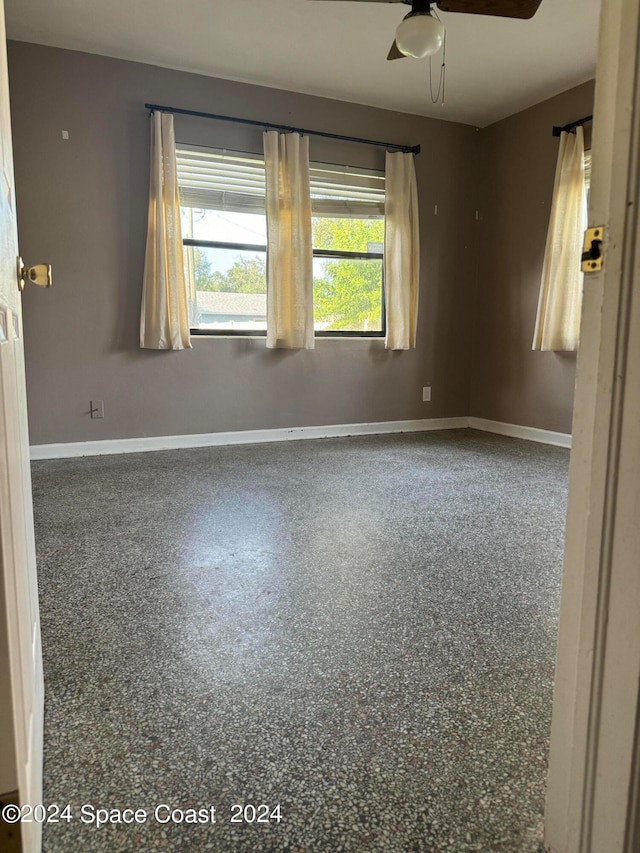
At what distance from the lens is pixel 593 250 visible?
0.65 meters

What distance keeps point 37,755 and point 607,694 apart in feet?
2.93

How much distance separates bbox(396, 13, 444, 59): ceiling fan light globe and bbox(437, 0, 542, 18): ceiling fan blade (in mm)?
120

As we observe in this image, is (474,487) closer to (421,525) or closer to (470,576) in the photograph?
(421,525)

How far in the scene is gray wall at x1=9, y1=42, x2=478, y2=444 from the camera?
3.54 m

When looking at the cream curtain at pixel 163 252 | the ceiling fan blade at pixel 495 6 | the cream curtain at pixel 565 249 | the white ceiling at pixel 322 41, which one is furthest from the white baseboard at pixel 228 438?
the ceiling fan blade at pixel 495 6

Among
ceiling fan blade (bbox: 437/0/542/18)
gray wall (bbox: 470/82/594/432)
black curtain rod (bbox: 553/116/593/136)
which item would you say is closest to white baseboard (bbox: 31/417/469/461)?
gray wall (bbox: 470/82/594/432)

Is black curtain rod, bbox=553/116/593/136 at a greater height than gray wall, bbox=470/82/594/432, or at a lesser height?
greater

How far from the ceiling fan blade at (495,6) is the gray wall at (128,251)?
1956 millimetres

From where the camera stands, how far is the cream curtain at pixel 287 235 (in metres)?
4.05

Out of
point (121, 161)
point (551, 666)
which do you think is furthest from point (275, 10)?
point (551, 666)

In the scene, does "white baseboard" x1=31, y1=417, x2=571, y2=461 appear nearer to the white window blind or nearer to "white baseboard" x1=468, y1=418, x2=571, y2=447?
"white baseboard" x1=468, y1=418, x2=571, y2=447

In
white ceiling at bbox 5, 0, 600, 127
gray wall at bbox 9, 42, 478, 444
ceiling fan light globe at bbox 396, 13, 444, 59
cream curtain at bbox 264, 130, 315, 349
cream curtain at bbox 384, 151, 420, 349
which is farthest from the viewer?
cream curtain at bbox 384, 151, 420, 349

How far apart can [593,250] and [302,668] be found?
1092mm

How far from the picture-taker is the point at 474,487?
3006mm
